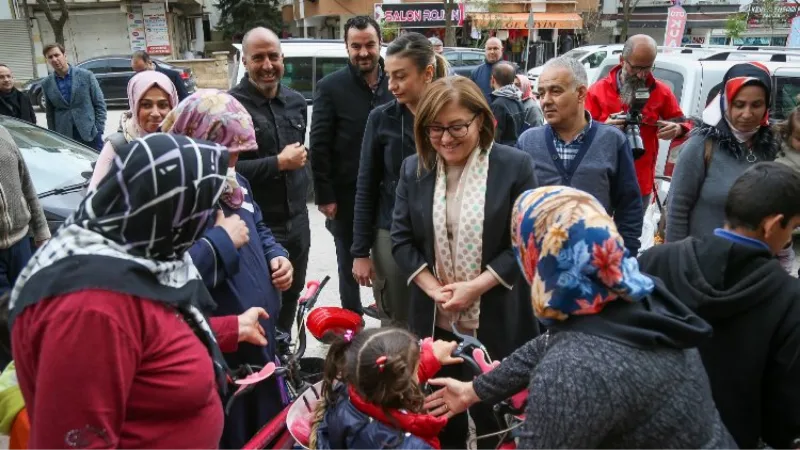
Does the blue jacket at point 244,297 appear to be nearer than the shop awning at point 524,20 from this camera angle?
Yes

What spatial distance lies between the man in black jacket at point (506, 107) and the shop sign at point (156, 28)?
23486mm

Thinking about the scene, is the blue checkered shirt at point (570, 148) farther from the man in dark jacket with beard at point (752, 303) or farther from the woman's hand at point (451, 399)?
the woman's hand at point (451, 399)

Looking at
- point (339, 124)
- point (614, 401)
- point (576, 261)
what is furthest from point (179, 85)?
point (614, 401)

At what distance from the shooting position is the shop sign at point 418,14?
2688 centimetres

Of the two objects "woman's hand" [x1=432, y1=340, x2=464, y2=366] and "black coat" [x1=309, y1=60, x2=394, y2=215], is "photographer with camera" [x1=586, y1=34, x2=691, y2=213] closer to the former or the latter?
"black coat" [x1=309, y1=60, x2=394, y2=215]

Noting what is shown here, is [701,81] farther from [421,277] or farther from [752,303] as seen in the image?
[752,303]

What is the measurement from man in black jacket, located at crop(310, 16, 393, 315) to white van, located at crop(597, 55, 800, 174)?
3.29 m

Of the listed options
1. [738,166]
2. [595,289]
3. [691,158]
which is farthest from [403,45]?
[595,289]

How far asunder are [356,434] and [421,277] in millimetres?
788

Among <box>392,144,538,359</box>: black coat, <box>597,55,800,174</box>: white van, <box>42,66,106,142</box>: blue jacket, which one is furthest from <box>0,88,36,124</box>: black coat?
<box>597,55,800,174</box>: white van

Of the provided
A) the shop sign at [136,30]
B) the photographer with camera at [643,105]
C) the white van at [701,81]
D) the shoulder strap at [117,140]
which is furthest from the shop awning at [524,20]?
the shoulder strap at [117,140]

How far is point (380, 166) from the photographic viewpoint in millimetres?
3145

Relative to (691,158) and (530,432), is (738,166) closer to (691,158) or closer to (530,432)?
(691,158)

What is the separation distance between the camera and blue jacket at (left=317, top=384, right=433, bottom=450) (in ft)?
5.96
